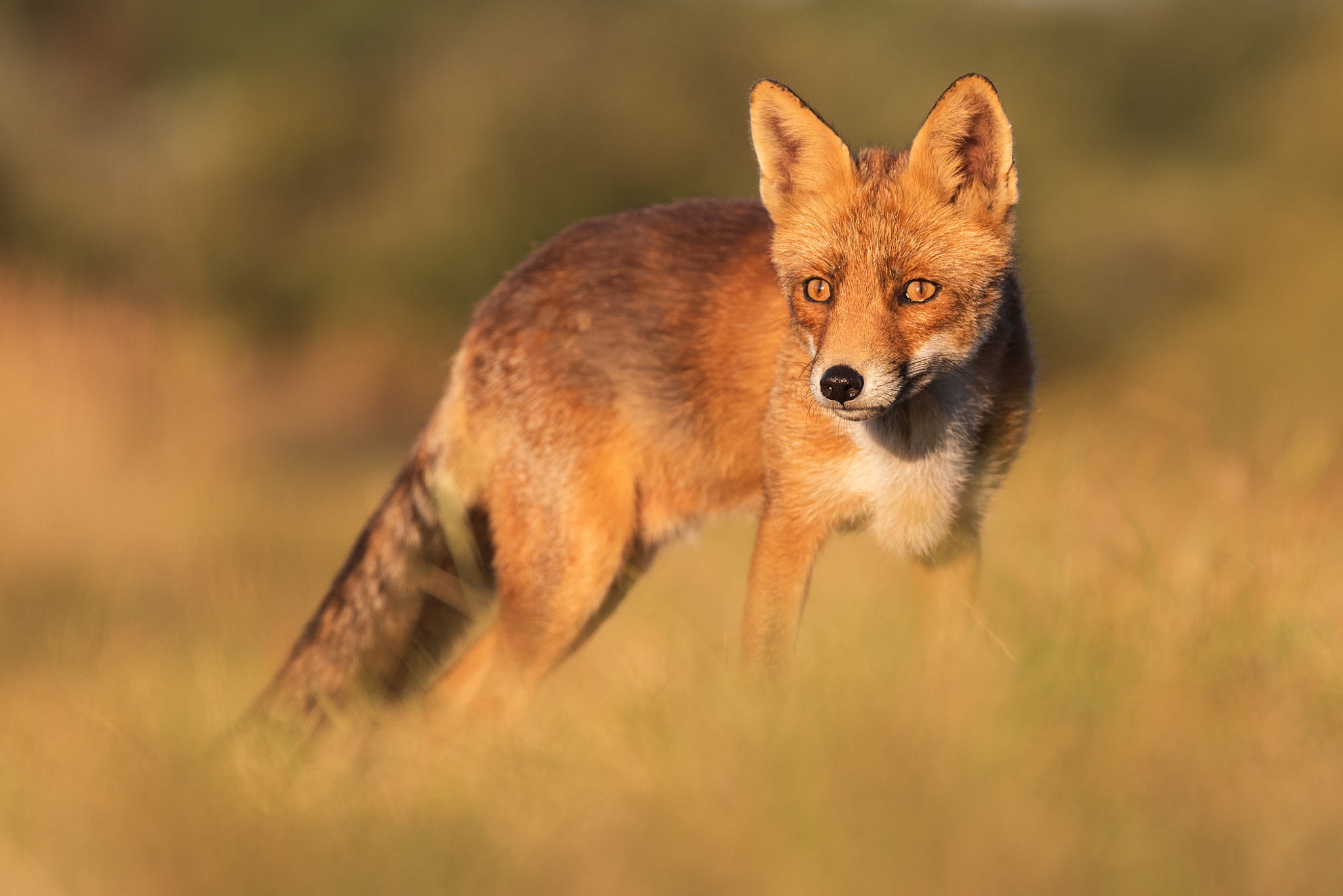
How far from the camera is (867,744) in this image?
261 centimetres

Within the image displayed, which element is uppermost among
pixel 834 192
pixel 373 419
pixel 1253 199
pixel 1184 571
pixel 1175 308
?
pixel 834 192

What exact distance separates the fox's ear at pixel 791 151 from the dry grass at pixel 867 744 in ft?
3.76

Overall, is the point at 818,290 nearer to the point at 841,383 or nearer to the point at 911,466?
the point at 841,383

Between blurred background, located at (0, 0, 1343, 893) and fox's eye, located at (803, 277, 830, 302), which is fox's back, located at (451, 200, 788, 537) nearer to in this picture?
blurred background, located at (0, 0, 1343, 893)

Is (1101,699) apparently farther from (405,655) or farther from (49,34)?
(49,34)

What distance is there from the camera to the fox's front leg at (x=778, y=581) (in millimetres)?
3682

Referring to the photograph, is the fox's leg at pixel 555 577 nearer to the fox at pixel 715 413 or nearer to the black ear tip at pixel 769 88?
the fox at pixel 715 413

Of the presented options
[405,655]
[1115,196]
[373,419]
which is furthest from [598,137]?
[405,655]

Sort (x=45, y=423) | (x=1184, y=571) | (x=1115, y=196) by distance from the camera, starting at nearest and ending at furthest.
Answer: (x=1184, y=571) → (x=45, y=423) → (x=1115, y=196)

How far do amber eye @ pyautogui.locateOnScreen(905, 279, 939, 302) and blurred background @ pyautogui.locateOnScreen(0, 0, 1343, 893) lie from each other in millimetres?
798

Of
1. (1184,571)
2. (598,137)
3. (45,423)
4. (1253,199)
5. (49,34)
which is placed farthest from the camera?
(49,34)

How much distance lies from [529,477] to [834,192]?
1373 millimetres

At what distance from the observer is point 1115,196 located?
16516 millimetres

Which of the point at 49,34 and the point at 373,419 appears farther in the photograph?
the point at 49,34
